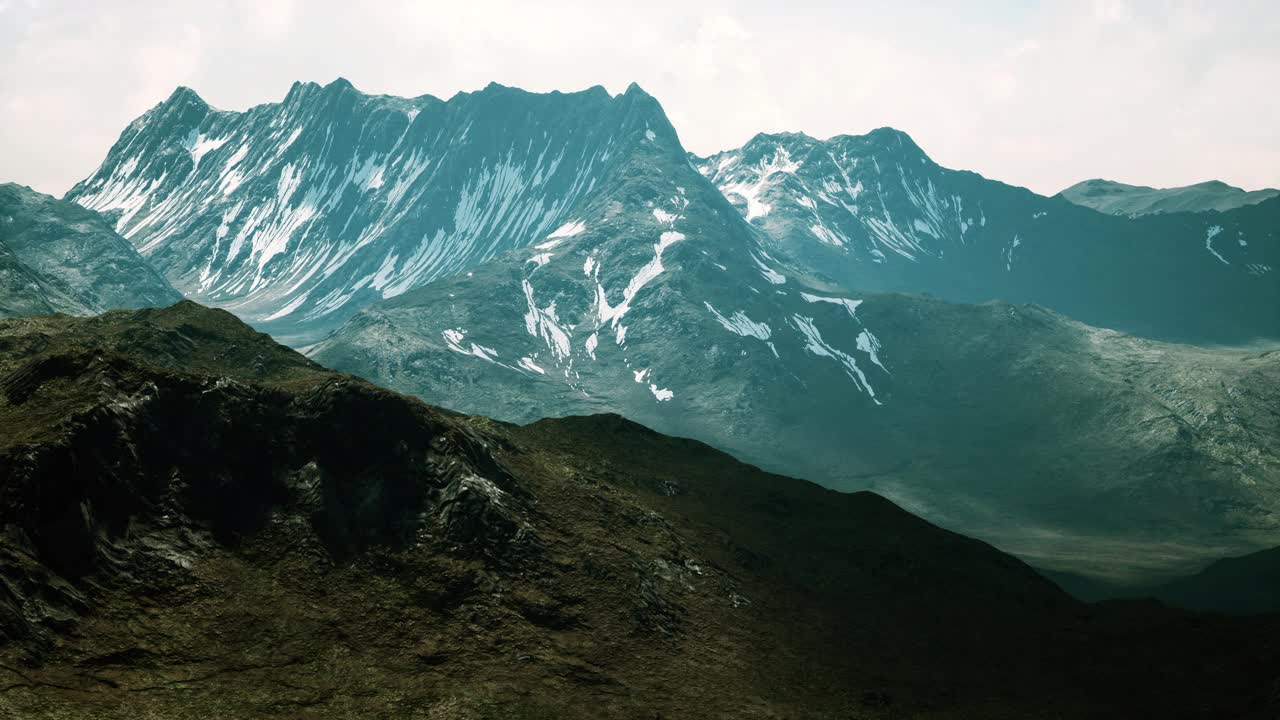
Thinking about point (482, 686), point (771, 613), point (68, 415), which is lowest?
point (482, 686)

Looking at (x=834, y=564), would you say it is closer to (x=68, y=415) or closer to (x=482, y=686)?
(x=482, y=686)

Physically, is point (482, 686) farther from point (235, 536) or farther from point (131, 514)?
point (131, 514)

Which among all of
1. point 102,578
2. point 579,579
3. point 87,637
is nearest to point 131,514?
point 102,578

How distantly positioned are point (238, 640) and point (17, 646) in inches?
789

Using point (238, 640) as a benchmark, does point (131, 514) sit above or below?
above

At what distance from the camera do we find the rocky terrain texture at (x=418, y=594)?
3583 inches

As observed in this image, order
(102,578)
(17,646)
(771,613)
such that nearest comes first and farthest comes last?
1. (17,646)
2. (102,578)
3. (771,613)

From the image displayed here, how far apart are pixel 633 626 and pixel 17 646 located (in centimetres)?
6736

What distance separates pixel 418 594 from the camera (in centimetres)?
11450

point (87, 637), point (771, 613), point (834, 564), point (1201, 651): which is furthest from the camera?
point (834, 564)

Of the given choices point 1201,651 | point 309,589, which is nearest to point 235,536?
point 309,589

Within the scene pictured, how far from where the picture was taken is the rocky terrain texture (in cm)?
9100

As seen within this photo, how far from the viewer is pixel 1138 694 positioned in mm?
114438

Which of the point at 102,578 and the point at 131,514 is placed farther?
the point at 131,514
